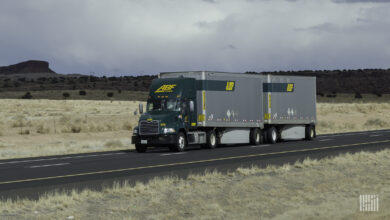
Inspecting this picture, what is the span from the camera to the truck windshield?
31641 millimetres

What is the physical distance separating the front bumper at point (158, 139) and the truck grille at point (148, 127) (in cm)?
23

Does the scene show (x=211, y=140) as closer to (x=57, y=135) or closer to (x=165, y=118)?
(x=165, y=118)

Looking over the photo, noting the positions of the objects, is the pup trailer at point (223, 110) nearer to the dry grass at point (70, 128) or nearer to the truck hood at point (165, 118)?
the truck hood at point (165, 118)

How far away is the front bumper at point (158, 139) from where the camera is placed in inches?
1210

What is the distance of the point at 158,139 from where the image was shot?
1211 inches

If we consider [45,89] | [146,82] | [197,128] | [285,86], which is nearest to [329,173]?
[197,128]

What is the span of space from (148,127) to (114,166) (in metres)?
7.49

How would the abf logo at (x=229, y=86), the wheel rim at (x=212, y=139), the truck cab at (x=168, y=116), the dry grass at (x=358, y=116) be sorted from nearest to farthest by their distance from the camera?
1. the truck cab at (x=168, y=116)
2. the wheel rim at (x=212, y=139)
3. the abf logo at (x=229, y=86)
4. the dry grass at (x=358, y=116)

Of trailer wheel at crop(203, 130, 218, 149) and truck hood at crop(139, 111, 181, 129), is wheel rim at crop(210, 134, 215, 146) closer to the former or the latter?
trailer wheel at crop(203, 130, 218, 149)

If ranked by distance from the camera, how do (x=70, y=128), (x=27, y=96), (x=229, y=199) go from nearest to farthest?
1. (x=229, y=199)
2. (x=70, y=128)
3. (x=27, y=96)

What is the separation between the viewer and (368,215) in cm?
1255

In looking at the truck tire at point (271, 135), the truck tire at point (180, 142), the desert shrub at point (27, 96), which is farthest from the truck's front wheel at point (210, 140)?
the desert shrub at point (27, 96)

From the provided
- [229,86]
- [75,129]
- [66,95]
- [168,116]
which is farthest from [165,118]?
[66,95]

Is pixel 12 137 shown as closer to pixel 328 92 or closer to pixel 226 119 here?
pixel 226 119
